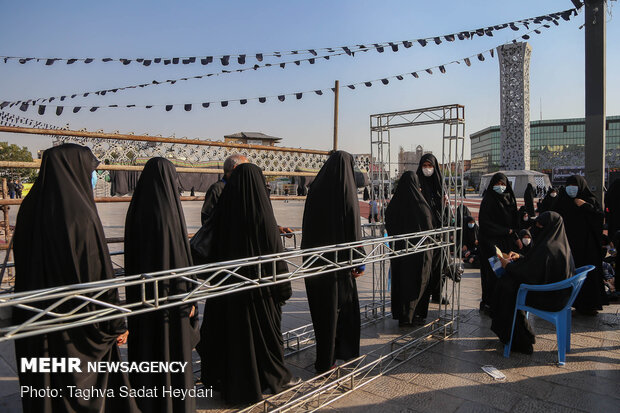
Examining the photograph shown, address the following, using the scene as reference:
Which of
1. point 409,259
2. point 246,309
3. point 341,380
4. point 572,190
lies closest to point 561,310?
point 409,259

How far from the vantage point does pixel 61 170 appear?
211 centimetres

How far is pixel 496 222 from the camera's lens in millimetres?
4949

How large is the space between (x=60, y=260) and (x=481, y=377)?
10.8ft

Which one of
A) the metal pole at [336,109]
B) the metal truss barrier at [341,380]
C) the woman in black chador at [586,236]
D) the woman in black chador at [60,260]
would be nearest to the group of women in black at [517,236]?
the woman in black chador at [586,236]

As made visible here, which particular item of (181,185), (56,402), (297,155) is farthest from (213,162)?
(56,402)

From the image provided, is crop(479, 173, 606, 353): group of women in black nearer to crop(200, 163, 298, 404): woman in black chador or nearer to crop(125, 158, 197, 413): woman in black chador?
crop(200, 163, 298, 404): woman in black chador

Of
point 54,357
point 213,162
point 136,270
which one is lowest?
point 54,357

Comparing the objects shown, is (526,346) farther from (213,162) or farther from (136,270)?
(213,162)

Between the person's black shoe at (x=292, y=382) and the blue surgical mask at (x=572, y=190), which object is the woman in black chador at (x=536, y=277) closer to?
the blue surgical mask at (x=572, y=190)

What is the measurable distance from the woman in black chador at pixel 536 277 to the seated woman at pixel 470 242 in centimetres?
376

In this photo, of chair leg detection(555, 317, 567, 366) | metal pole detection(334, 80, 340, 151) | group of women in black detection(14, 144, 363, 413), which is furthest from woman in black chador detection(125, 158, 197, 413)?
metal pole detection(334, 80, 340, 151)

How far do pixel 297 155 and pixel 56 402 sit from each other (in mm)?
6964

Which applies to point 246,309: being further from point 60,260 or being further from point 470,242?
point 470,242

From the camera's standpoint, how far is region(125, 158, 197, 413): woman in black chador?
2336 millimetres
